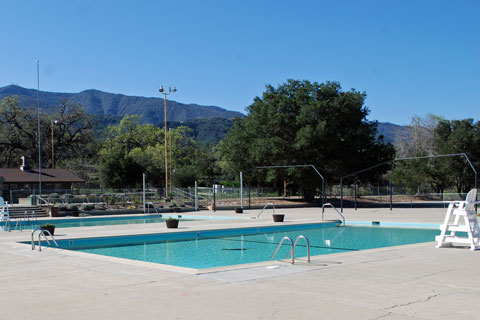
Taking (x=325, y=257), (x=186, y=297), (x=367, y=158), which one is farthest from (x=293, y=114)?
(x=186, y=297)

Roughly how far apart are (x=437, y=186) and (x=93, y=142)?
47.3 metres

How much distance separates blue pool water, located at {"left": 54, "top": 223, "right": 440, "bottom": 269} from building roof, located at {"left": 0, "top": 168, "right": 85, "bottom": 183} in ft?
106

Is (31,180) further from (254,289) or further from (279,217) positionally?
(254,289)

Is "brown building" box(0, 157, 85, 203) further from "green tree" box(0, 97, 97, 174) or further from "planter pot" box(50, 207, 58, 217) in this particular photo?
"green tree" box(0, 97, 97, 174)

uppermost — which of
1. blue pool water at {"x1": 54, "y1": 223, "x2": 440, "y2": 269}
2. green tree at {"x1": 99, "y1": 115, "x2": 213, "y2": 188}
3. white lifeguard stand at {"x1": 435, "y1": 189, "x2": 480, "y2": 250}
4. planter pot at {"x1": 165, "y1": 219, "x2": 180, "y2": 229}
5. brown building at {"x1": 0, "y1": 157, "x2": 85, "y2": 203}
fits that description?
green tree at {"x1": 99, "y1": 115, "x2": 213, "y2": 188}

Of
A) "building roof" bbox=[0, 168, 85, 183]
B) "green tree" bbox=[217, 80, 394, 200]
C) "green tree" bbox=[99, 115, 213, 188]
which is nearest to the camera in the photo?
"green tree" bbox=[217, 80, 394, 200]

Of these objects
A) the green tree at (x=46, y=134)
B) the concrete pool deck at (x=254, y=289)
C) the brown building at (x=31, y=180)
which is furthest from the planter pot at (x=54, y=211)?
the green tree at (x=46, y=134)

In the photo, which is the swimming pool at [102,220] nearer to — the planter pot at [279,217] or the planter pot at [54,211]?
the planter pot at [54,211]

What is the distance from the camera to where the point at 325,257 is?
34.3 ft

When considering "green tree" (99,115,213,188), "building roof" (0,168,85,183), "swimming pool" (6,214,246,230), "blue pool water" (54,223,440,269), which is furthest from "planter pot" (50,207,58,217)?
"green tree" (99,115,213,188)

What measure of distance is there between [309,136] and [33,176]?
26.3 m

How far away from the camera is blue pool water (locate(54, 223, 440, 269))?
562 inches

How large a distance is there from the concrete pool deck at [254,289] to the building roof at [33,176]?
38.5 m

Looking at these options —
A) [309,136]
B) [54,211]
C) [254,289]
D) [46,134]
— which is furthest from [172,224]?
[46,134]
